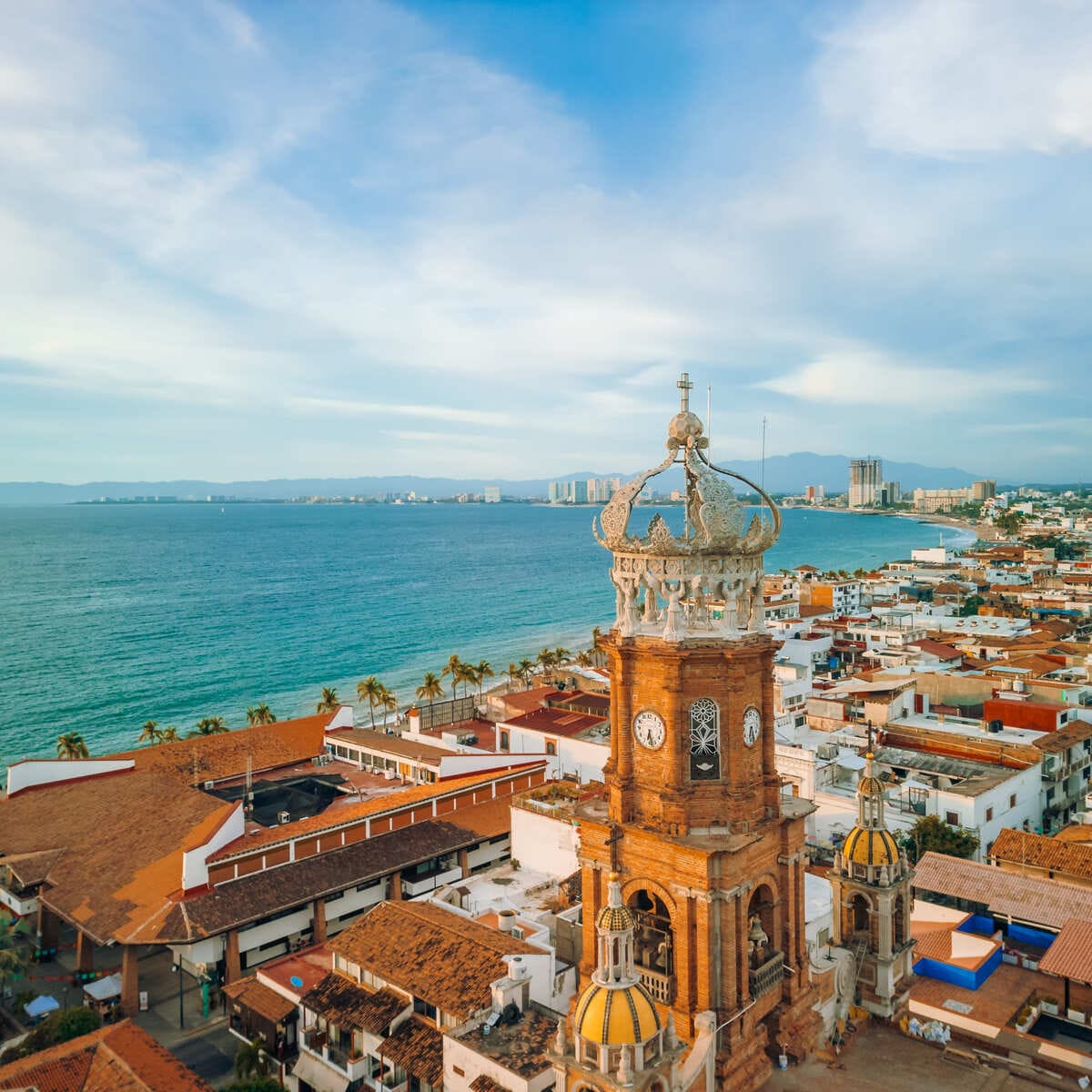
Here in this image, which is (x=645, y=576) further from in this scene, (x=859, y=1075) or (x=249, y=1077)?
(x=249, y=1077)

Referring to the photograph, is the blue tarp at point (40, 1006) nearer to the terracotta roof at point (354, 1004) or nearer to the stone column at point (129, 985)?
the stone column at point (129, 985)

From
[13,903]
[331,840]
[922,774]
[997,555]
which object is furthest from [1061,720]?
[997,555]

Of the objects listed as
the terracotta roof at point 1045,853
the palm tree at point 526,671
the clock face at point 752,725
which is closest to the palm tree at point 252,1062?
the clock face at point 752,725

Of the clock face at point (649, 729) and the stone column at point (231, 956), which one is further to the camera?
the stone column at point (231, 956)

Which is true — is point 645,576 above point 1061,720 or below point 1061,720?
above

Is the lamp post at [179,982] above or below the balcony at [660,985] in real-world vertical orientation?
below
